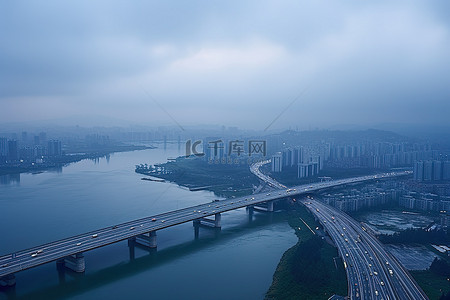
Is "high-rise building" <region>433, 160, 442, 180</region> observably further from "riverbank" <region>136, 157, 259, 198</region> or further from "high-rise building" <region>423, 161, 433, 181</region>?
"riverbank" <region>136, 157, 259, 198</region>

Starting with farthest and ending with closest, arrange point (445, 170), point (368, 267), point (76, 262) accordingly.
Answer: point (445, 170) → point (76, 262) → point (368, 267)

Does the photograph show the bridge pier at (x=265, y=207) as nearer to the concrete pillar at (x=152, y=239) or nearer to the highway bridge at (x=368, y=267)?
the highway bridge at (x=368, y=267)

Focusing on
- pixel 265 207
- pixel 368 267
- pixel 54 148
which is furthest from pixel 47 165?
pixel 368 267

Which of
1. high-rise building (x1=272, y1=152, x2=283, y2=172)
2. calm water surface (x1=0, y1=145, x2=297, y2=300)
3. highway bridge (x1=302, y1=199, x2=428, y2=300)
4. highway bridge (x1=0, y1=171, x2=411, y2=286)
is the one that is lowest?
calm water surface (x1=0, y1=145, x2=297, y2=300)

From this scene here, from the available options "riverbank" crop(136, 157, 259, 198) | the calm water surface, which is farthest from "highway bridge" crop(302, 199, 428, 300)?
"riverbank" crop(136, 157, 259, 198)

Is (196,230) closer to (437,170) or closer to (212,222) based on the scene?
(212,222)

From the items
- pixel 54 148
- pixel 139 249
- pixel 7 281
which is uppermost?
pixel 54 148
